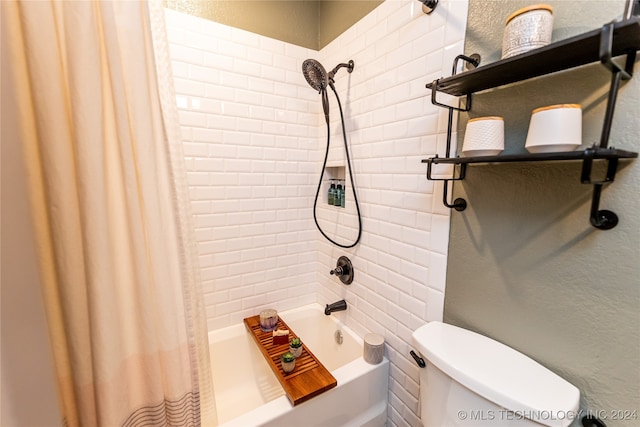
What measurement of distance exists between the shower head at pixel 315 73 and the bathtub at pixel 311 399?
138 cm

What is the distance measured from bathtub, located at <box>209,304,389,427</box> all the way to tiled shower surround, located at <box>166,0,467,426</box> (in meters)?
0.09

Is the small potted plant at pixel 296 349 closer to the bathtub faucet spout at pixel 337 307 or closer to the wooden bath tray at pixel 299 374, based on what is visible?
the wooden bath tray at pixel 299 374

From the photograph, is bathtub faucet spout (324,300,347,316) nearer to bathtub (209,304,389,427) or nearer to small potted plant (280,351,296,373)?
bathtub (209,304,389,427)

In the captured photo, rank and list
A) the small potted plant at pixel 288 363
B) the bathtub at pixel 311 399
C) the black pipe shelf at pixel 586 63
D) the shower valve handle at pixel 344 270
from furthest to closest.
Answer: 1. the shower valve handle at pixel 344 270
2. the small potted plant at pixel 288 363
3. the bathtub at pixel 311 399
4. the black pipe shelf at pixel 586 63

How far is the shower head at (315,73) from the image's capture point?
4.54 feet

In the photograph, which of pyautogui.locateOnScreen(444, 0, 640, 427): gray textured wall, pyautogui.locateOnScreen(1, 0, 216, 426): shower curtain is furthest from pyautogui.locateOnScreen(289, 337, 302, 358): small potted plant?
pyautogui.locateOnScreen(444, 0, 640, 427): gray textured wall

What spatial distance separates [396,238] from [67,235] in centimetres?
112

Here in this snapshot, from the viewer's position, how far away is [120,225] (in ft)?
2.19

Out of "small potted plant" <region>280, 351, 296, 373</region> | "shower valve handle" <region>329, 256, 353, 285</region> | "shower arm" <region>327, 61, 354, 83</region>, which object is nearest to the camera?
"small potted plant" <region>280, 351, 296, 373</region>

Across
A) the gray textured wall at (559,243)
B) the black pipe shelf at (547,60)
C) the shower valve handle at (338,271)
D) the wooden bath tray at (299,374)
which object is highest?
the black pipe shelf at (547,60)

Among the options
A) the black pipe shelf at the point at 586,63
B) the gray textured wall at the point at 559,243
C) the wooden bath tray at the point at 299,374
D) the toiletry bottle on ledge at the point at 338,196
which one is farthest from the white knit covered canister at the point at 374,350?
the black pipe shelf at the point at 586,63

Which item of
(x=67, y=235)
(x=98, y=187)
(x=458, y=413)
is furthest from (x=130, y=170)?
(x=458, y=413)

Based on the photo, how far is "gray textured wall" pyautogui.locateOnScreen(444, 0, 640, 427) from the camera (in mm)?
622

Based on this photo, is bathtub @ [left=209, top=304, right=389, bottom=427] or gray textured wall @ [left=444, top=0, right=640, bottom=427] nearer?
gray textured wall @ [left=444, top=0, right=640, bottom=427]
